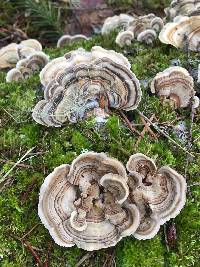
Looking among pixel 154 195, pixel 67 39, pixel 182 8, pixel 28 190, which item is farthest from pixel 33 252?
pixel 67 39

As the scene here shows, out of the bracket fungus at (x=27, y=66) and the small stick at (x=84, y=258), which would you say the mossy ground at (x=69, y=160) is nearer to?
the small stick at (x=84, y=258)

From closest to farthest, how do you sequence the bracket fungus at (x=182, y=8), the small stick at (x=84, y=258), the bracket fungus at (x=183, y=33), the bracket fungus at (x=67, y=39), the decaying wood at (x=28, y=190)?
the small stick at (x=84, y=258), the decaying wood at (x=28, y=190), the bracket fungus at (x=183, y=33), the bracket fungus at (x=182, y=8), the bracket fungus at (x=67, y=39)

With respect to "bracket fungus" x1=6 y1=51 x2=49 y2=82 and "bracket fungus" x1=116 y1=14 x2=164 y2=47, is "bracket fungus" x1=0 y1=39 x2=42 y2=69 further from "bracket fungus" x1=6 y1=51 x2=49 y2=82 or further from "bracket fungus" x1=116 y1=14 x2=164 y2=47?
"bracket fungus" x1=116 y1=14 x2=164 y2=47

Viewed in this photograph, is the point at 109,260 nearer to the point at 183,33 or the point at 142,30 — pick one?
the point at 183,33

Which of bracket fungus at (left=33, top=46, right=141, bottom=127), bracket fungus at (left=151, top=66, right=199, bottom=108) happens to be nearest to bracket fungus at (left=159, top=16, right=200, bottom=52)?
bracket fungus at (left=151, top=66, right=199, bottom=108)

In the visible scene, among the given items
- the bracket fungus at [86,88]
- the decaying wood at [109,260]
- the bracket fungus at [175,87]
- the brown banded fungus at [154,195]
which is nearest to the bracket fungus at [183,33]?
the bracket fungus at [175,87]
